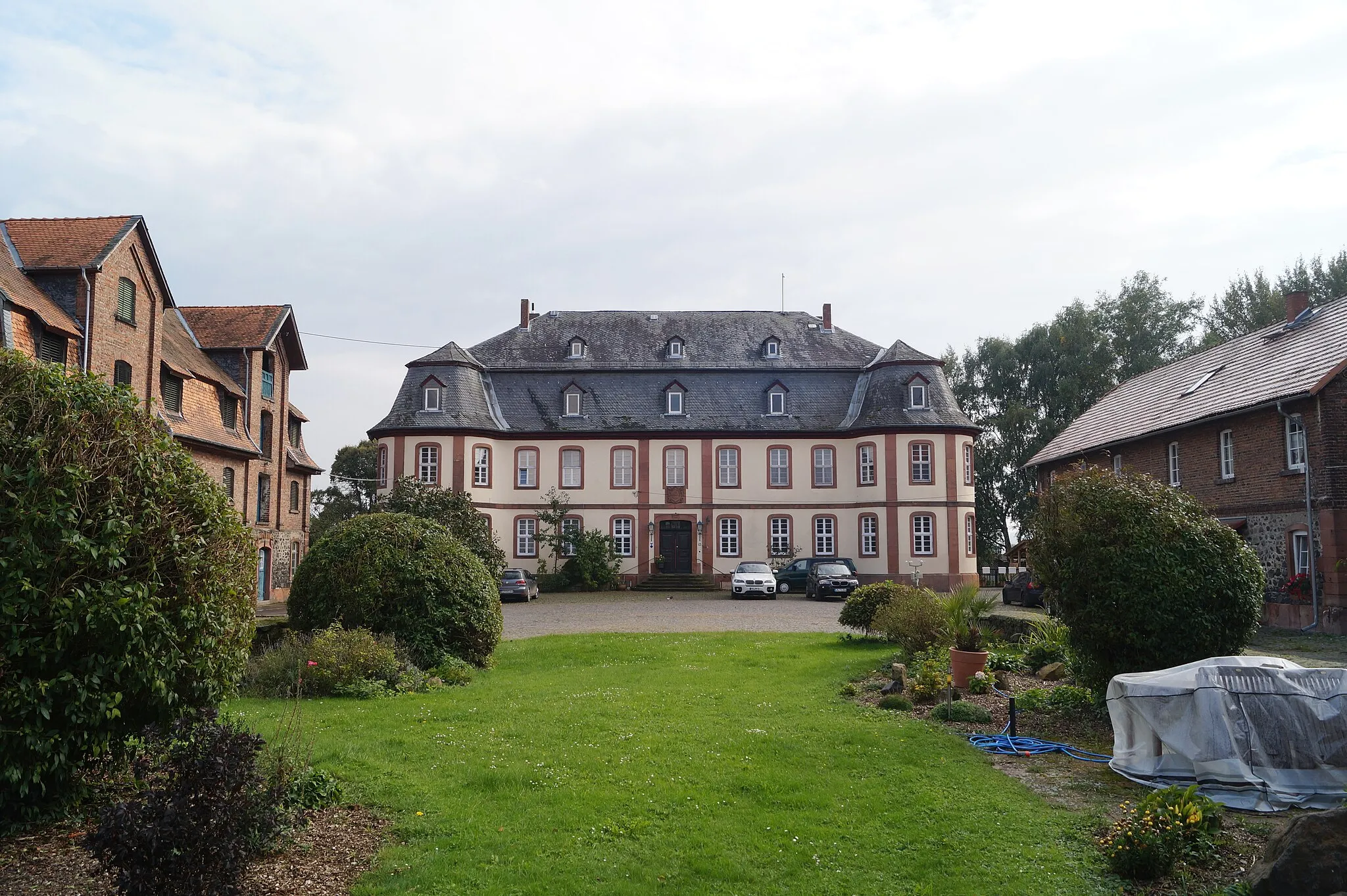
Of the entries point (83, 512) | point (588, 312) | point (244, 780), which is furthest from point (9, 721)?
point (588, 312)

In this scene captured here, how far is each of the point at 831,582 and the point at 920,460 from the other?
842 centimetres

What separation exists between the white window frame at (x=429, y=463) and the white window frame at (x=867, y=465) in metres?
18.5

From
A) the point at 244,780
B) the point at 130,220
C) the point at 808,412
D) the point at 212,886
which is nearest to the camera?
the point at 212,886

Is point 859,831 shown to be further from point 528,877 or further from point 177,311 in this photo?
point 177,311

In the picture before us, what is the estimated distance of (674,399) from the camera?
1698 inches

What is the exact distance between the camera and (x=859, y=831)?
22.8 feet

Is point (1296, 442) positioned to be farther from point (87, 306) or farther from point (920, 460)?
point (87, 306)

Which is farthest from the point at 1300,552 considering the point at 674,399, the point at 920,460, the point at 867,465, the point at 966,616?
the point at 674,399

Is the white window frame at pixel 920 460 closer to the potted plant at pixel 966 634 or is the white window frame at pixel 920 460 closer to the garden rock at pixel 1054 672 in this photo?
the potted plant at pixel 966 634

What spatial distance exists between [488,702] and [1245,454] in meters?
22.1

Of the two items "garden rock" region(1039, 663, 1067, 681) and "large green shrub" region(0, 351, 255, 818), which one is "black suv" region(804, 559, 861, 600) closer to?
"garden rock" region(1039, 663, 1067, 681)

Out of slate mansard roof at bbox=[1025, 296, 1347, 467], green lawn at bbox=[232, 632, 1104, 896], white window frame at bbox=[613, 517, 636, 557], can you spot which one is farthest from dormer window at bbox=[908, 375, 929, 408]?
green lawn at bbox=[232, 632, 1104, 896]

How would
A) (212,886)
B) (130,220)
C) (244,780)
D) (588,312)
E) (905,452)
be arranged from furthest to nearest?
(588,312), (905,452), (130,220), (244,780), (212,886)

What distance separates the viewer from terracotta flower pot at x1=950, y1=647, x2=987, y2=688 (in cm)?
1249
